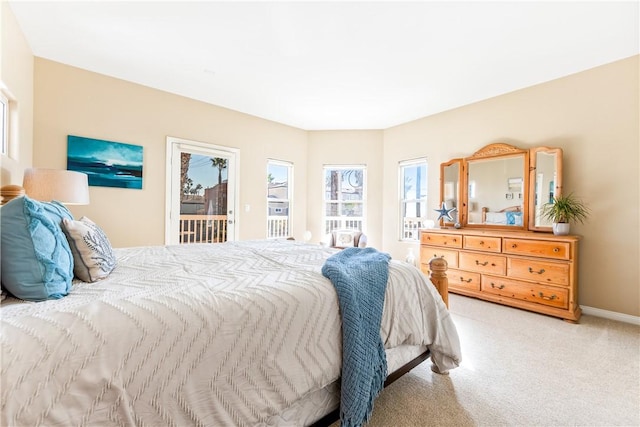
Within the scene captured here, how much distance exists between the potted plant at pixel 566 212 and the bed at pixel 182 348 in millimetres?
2585

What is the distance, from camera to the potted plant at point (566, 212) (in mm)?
2901

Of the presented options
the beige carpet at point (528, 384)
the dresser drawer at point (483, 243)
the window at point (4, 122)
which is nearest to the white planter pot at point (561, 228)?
the dresser drawer at point (483, 243)

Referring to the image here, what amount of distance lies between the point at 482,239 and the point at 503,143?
1299 millimetres

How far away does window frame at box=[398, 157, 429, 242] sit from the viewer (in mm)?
4508

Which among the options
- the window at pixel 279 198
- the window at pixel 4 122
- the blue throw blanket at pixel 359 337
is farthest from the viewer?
the window at pixel 279 198

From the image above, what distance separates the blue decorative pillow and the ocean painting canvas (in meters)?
2.65

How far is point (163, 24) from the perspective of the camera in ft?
7.68

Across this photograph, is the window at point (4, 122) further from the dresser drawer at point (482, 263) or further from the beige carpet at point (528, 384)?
the dresser drawer at point (482, 263)

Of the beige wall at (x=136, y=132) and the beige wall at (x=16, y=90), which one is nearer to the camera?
the beige wall at (x=16, y=90)

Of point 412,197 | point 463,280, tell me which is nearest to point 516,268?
point 463,280

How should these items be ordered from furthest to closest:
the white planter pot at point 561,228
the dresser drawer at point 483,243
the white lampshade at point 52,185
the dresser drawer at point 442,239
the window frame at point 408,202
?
the window frame at point 408,202, the dresser drawer at point 442,239, the dresser drawer at point 483,243, the white planter pot at point 561,228, the white lampshade at point 52,185

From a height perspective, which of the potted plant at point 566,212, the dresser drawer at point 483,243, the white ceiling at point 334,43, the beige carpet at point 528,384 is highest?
the white ceiling at point 334,43

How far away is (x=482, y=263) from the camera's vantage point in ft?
10.8

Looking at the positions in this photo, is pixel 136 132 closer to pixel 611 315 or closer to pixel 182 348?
pixel 182 348
